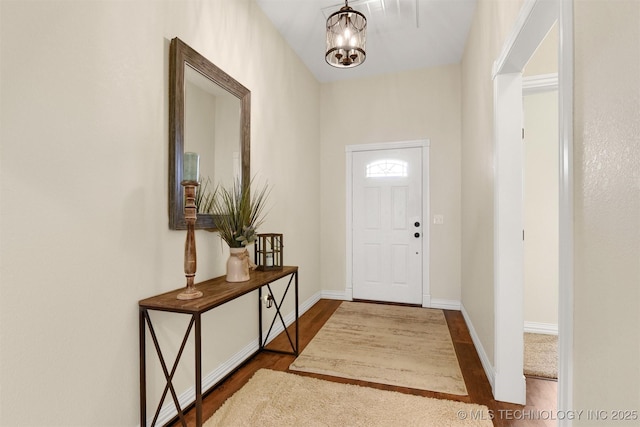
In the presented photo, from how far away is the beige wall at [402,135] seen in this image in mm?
3777

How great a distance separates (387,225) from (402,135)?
1.17 meters

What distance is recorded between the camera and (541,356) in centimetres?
248

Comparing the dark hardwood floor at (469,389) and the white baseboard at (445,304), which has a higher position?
the white baseboard at (445,304)

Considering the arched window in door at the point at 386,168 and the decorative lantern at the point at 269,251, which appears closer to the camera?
the decorative lantern at the point at 269,251

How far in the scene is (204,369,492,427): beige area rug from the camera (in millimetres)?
1692

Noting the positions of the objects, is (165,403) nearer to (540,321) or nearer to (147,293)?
(147,293)

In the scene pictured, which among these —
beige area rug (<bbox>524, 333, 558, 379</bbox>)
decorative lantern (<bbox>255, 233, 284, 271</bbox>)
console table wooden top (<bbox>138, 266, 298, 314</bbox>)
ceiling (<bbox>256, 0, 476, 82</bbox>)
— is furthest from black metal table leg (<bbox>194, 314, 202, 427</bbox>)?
ceiling (<bbox>256, 0, 476, 82</bbox>)

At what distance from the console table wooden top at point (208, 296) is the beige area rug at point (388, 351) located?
0.79 metres

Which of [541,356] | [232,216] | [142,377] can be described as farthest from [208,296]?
[541,356]

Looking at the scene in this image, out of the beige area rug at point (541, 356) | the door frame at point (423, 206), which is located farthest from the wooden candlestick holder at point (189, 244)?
the door frame at point (423, 206)

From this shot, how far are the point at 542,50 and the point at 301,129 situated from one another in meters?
2.36

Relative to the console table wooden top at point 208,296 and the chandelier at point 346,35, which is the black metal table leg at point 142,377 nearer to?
the console table wooden top at point 208,296

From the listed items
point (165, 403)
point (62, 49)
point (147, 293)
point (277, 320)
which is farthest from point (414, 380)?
point (62, 49)

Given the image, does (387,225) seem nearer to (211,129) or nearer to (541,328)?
(541,328)
